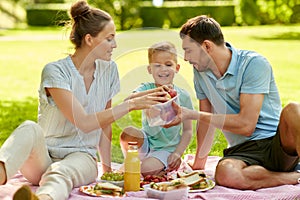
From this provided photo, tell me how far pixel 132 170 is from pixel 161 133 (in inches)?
13.2

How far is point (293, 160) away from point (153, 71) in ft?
3.08

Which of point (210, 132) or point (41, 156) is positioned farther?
point (210, 132)

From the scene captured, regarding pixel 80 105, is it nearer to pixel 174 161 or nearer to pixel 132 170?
pixel 132 170

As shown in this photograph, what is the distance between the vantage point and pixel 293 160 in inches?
150

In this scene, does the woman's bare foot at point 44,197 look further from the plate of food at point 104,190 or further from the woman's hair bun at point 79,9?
the woman's hair bun at point 79,9

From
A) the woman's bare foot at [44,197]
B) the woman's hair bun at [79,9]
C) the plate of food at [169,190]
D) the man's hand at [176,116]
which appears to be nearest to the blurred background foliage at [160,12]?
the woman's hair bun at [79,9]

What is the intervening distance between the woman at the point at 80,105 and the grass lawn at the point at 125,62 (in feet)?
0.30

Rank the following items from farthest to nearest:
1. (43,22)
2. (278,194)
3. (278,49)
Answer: (43,22) < (278,49) < (278,194)

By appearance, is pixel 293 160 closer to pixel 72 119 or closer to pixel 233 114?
pixel 233 114

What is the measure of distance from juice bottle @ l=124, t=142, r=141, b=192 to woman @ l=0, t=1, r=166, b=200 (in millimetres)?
214

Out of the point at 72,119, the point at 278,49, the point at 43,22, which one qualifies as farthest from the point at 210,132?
the point at 43,22

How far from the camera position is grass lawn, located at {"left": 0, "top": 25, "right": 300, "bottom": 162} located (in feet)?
12.3

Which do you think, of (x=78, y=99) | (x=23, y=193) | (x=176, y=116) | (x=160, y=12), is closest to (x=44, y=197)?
(x=23, y=193)

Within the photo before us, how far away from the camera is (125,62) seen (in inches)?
150
